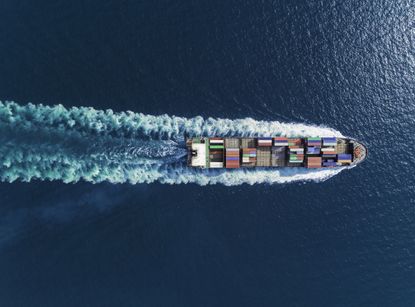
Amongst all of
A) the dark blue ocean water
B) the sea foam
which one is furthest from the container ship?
the dark blue ocean water

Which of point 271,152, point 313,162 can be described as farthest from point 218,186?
point 313,162

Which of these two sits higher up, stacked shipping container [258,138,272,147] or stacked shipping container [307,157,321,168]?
stacked shipping container [258,138,272,147]

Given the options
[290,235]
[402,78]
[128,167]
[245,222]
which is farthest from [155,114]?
[402,78]

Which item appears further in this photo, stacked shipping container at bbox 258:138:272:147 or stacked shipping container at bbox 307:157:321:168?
stacked shipping container at bbox 307:157:321:168

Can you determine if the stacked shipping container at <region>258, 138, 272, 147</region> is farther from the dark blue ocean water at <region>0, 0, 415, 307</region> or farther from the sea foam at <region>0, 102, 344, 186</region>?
the dark blue ocean water at <region>0, 0, 415, 307</region>

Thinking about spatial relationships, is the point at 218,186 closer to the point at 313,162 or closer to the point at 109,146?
the point at 313,162

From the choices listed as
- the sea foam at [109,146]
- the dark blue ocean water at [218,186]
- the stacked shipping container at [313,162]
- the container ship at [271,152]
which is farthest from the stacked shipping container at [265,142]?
the stacked shipping container at [313,162]

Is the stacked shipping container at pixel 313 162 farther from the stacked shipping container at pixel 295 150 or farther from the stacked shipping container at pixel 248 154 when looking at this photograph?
the stacked shipping container at pixel 248 154

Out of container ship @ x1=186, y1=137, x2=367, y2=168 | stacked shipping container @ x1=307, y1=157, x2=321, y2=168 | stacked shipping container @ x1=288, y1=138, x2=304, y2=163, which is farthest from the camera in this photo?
stacked shipping container @ x1=307, y1=157, x2=321, y2=168
